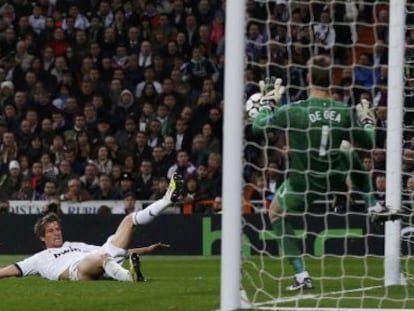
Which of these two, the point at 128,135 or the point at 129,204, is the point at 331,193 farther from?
the point at 128,135

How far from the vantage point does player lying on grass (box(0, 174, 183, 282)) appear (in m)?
12.0

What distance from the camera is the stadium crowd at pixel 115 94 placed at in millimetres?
19953

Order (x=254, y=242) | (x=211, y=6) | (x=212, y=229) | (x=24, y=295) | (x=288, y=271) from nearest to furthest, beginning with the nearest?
(x=24, y=295), (x=288, y=271), (x=254, y=242), (x=212, y=229), (x=211, y=6)

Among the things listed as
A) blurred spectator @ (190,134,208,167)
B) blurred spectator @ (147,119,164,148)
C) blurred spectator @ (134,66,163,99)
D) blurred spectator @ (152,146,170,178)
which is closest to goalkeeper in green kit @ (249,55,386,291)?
blurred spectator @ (152,146,170,178)

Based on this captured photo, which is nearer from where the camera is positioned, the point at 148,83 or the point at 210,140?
the point at 210,140

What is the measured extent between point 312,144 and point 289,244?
0.88m

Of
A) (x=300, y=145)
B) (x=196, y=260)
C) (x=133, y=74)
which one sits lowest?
(x=196, y=260)

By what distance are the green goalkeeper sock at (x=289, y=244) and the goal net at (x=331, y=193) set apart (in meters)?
0.06

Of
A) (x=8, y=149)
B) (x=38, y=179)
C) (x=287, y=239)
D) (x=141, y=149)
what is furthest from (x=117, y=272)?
(x=8, y=149)

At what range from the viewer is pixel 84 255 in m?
12.2

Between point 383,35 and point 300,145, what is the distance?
1118cm

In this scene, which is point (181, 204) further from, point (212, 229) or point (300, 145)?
point (300, 145)

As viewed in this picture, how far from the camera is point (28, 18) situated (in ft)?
77.8

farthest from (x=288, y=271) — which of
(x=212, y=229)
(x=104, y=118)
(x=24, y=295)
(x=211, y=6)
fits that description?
(x=211, y=6)
